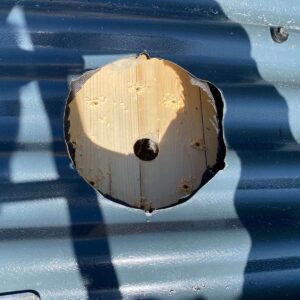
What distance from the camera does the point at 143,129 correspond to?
56.2 inches

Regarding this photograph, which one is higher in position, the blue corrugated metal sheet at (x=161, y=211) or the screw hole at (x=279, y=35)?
the screw hole at (x=279, y=35)

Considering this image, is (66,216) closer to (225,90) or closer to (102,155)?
(102,155)

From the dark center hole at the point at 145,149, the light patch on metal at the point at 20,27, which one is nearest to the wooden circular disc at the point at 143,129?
the dark center hole at the point at 145,149

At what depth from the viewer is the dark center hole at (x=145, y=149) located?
1.41m

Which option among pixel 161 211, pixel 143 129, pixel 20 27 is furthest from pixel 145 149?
pixel 20 27

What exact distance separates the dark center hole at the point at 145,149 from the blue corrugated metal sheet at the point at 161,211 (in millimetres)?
165

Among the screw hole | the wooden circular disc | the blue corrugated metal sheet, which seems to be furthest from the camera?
the screw hole

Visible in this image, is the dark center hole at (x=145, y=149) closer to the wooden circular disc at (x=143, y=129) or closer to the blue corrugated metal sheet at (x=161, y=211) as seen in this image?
the wooden circular disc at (x=143, y=129)

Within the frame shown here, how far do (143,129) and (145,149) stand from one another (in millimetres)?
47

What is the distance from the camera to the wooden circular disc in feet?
4.45

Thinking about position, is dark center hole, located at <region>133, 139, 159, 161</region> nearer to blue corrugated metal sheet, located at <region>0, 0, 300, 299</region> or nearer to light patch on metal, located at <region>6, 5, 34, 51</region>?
blue corrugated metal sheet, located at <region>0, 0, 300, 299</region>

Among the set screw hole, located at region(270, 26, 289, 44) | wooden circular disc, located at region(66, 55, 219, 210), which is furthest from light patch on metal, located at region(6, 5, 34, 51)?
screw hole, located at region(270, 26, 289, 44)

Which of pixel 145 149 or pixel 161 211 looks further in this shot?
pixel 145 149

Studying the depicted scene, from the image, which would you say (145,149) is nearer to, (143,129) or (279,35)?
(143,129)
